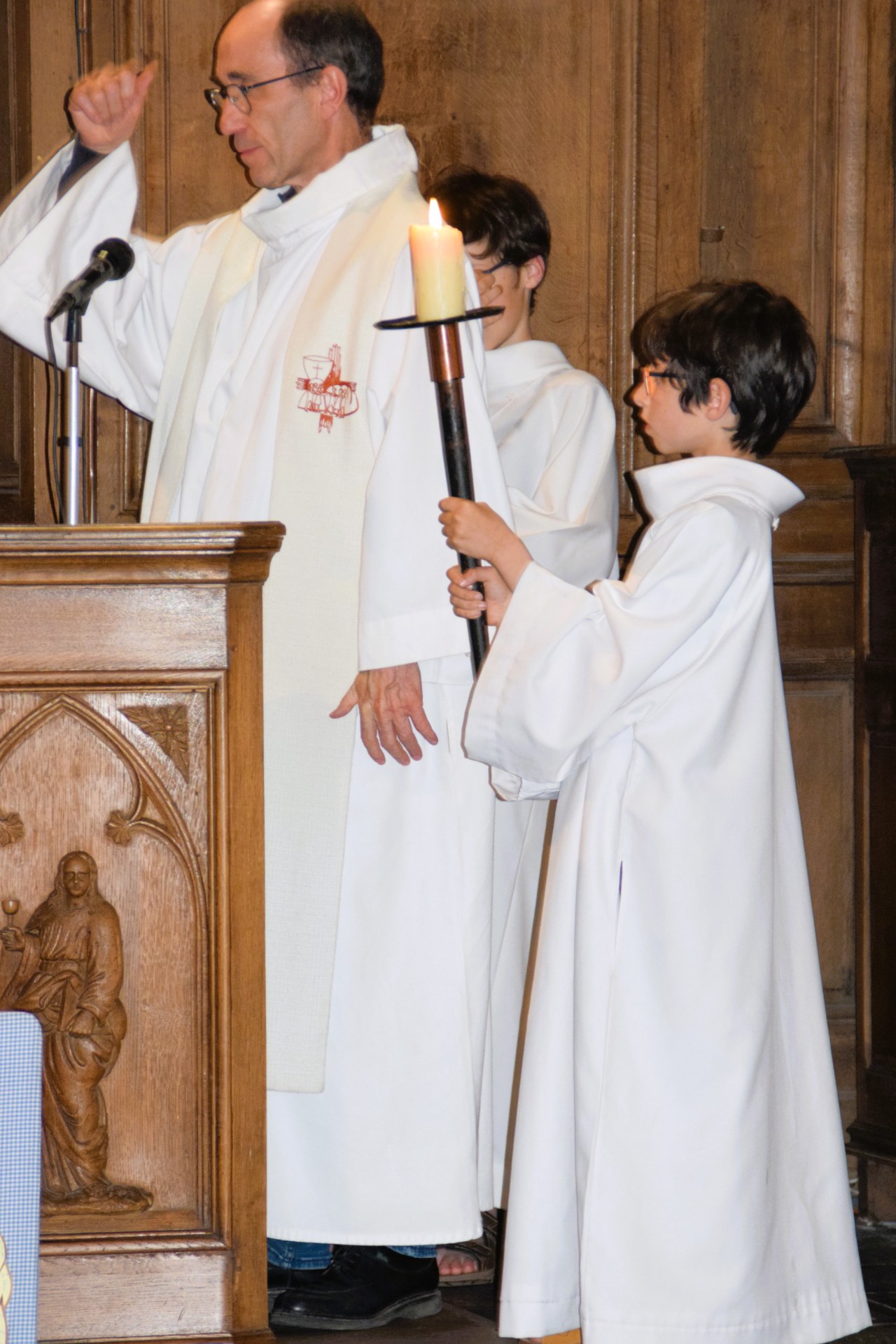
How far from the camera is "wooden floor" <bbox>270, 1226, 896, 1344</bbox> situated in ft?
8.38

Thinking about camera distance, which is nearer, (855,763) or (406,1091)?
(406,1091)

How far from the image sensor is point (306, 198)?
2.75 m

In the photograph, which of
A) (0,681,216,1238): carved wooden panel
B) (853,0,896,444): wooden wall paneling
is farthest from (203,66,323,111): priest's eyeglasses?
(853,0,896,444): wooden wall paneling

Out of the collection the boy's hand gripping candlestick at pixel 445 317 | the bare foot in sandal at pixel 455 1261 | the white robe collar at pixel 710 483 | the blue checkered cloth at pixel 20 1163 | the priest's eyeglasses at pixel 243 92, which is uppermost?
the priest's eyeglasses at pixel 243 92

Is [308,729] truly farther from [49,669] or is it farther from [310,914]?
[49,669]

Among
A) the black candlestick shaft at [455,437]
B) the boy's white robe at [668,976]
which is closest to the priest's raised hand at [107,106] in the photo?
the black candlestick shaft at [455,437]

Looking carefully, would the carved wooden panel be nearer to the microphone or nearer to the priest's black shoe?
the priest's black shoe

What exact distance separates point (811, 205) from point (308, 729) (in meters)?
1.91

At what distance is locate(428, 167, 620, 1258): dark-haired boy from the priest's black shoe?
0.63 feet

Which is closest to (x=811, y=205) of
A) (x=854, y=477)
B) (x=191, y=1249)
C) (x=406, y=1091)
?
(x=854, y=477)

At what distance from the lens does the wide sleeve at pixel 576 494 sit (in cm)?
291

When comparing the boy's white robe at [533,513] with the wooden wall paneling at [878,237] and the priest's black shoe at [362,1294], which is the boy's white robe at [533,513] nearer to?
the priest's black shoe at [362,1294]

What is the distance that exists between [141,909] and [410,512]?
2.53 ft

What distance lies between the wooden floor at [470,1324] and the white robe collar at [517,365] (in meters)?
1.66
